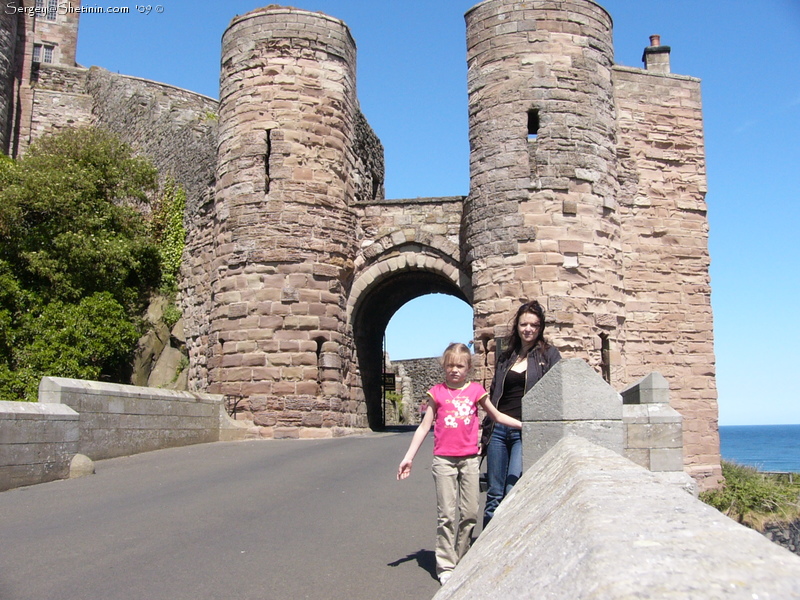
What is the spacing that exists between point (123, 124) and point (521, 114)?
15527 mm

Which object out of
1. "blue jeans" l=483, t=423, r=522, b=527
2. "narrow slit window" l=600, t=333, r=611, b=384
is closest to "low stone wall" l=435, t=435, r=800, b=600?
"blue jeans" l=483, t=423, r=522, b=527

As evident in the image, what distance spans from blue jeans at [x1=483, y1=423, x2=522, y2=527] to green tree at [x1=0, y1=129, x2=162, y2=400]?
13.4 m

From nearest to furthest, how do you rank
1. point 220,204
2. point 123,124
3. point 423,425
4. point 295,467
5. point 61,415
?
point 423,425
point 61,415
point 295,467
point 220,204
point 123,124

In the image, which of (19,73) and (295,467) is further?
(19,73)

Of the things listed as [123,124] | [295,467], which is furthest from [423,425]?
[123,124]

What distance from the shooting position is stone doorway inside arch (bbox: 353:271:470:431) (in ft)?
58.8

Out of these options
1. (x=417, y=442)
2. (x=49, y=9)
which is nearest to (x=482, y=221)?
(x=417, y=442)

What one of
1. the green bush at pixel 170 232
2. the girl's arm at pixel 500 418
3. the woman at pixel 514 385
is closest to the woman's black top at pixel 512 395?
the woman at pixel 514 385

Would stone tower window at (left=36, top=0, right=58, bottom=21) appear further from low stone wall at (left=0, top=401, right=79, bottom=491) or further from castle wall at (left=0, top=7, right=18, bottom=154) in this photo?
low stone wall at (left=0, top=401, right=79, bottom=491)

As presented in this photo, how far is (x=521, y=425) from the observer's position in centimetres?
555

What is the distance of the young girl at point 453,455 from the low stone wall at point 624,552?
2.12 m

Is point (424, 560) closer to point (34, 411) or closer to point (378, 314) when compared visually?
point (34, 411)

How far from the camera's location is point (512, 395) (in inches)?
234

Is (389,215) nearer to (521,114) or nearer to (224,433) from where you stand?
(521,114)
